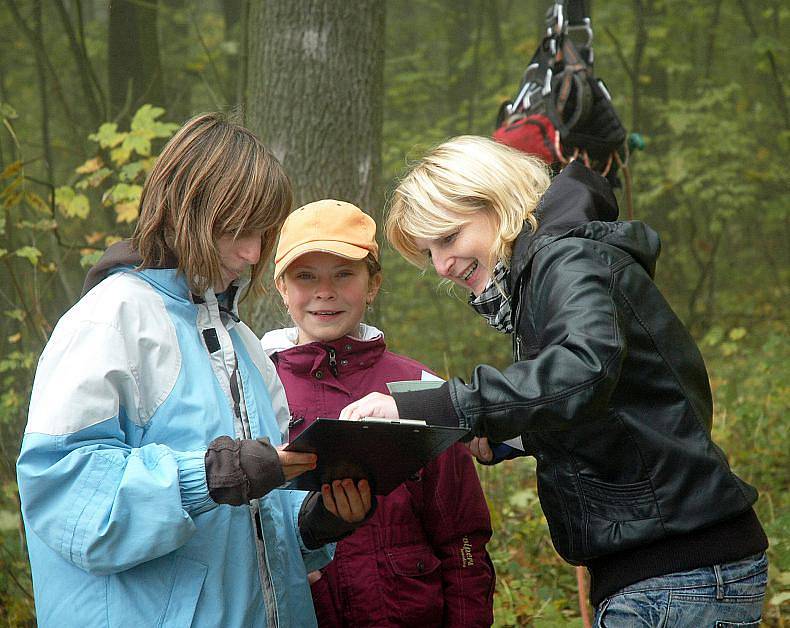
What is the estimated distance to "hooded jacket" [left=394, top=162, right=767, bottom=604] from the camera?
2072 mm

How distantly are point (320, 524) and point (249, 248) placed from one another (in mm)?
800

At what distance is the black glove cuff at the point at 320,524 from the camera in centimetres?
253

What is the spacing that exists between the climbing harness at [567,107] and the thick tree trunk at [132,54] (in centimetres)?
542

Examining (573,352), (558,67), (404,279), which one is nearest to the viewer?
(573,352)

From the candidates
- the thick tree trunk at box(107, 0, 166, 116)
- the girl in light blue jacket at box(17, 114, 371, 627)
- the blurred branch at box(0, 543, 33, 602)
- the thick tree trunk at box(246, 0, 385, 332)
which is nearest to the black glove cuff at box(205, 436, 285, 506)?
the girl in light blue jacket at box(17, 114, 371, 627)

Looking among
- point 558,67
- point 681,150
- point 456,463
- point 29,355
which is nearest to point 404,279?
point 681,150

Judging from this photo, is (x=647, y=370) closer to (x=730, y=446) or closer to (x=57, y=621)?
(x=57, y=621)

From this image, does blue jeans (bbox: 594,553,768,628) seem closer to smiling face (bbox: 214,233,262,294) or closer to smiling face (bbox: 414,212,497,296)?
smiling face (bbox: 414,212,497,296)

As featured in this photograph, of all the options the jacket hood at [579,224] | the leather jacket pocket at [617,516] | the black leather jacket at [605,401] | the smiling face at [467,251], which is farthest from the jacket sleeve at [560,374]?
the smiling face at [467,251]

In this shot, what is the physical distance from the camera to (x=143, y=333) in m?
2.14

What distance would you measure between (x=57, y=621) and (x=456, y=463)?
136cm

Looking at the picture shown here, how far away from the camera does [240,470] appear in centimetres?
205

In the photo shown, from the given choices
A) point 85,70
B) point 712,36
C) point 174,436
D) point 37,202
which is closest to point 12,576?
point 37,202

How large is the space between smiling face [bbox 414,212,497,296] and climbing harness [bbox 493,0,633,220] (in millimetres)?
1588
